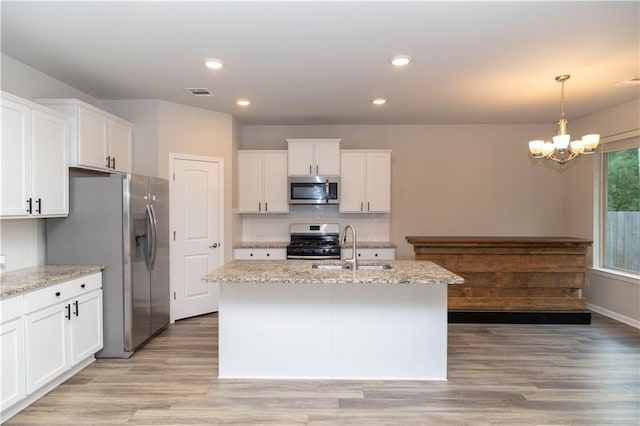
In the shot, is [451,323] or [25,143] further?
[451,323]

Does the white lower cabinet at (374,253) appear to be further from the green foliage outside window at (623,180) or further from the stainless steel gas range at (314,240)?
the green foliage outside window at (623,180)

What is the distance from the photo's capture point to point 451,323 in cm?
449

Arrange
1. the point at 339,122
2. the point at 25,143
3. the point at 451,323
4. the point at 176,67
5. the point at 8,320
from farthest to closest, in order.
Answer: the point at 339,122, the point at 451,323, the point at 176,67, the point at 25,143, the point at 8,320

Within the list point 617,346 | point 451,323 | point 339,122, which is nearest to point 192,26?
point 339,122

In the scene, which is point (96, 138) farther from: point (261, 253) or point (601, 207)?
point (601, 207)

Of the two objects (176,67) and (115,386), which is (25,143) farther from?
(115,386)

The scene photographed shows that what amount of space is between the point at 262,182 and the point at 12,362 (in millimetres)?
3470

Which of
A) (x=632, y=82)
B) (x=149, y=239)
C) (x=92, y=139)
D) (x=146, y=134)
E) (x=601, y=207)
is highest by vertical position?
(x=632, y=82)

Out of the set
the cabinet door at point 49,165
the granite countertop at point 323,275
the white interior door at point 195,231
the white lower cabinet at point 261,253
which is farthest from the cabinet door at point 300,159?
the cabinet door at point 49,165

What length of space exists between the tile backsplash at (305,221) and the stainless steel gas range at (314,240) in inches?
6.2

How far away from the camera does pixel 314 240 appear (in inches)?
215

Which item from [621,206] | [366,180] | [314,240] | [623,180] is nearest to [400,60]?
[366,180]

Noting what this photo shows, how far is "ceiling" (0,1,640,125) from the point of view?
2.37 meters

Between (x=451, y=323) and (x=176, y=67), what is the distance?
3.97m
